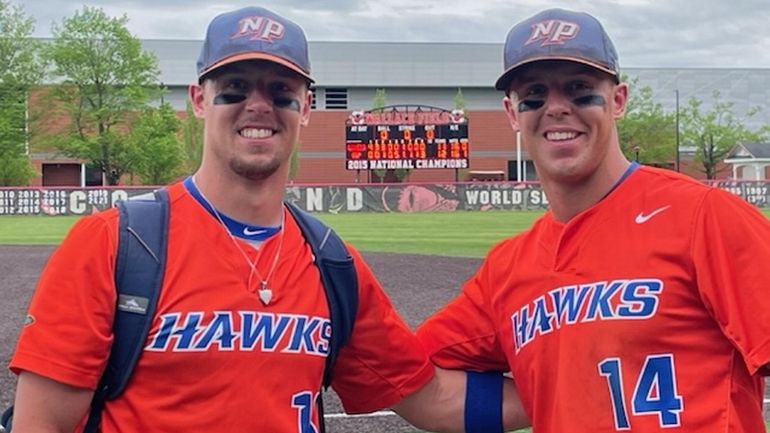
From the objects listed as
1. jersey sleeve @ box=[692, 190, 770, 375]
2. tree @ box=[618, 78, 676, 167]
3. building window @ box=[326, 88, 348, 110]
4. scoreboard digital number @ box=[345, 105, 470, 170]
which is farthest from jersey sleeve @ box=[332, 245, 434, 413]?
building window @ box=[326, 88, 348, 110]

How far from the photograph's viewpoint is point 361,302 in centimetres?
281

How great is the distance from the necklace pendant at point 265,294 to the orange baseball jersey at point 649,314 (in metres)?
0.76

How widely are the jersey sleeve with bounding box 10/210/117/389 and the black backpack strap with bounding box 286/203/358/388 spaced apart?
0.63 meters

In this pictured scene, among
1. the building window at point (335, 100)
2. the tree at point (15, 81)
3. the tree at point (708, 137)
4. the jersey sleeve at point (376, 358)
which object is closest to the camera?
the jersey sleeve at point (376, 358)

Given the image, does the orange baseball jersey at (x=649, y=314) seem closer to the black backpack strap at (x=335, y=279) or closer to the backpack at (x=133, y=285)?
the black backpack strap at (x=335, y=279)

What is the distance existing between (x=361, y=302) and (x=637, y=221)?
0.88 metres

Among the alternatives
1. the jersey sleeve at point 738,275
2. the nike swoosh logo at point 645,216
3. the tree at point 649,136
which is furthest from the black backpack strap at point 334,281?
the tree at point 649,136

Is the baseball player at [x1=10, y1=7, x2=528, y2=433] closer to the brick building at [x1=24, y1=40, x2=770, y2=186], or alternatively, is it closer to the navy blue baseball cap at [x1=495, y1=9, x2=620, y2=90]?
the navy blue baseball cap at [x1=495, y1=9, x2=620, y2=90]

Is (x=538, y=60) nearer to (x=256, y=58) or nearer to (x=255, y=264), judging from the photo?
(x=256, y=58)

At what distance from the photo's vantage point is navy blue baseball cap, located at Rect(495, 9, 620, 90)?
2566 mm

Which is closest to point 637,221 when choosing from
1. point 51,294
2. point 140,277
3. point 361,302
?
point 361,302

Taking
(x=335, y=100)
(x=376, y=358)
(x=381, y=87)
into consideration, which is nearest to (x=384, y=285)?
(x=376, y=358)

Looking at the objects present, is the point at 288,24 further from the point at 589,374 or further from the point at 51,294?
the point at 589,374

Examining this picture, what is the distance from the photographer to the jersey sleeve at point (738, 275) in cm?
223
